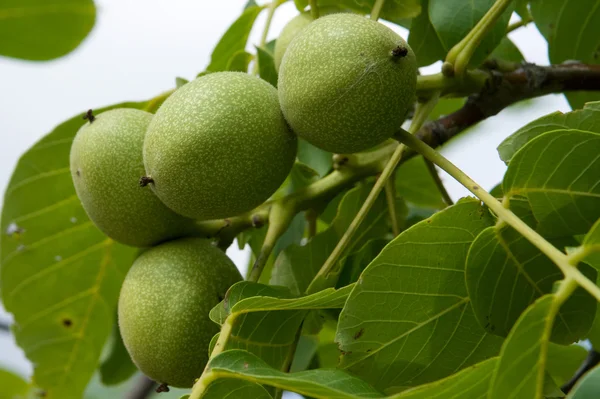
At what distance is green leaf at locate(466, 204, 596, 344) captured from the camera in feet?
3.08

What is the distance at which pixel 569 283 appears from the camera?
81cm

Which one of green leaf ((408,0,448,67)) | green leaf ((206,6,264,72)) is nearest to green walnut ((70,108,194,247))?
green leaf ((206,6,264,72))

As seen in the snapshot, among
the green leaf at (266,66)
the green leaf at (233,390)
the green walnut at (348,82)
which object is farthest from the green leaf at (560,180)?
the green leaf at (266,66)

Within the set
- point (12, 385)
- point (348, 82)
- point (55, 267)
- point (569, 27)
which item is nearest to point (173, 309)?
point (348, 82)

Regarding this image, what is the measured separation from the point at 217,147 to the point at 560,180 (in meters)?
0.46

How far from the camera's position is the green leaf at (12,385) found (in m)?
2.36

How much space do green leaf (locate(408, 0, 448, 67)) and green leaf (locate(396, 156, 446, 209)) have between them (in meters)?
0.40

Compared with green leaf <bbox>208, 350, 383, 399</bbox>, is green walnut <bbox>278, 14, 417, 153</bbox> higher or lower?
higher

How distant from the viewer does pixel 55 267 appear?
1584mm

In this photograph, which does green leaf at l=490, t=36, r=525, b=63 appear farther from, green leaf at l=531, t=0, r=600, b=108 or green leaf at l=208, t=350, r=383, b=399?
green leaf at l=208, t=350, r=383, b=399

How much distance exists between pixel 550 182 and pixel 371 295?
0.88 ft

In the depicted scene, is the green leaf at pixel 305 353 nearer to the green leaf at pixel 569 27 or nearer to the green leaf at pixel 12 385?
the green leaf at pixel 569 27

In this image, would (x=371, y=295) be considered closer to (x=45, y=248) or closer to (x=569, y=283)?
(x=569, y=283)

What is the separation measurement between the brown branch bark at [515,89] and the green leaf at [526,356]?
0.68 metres
